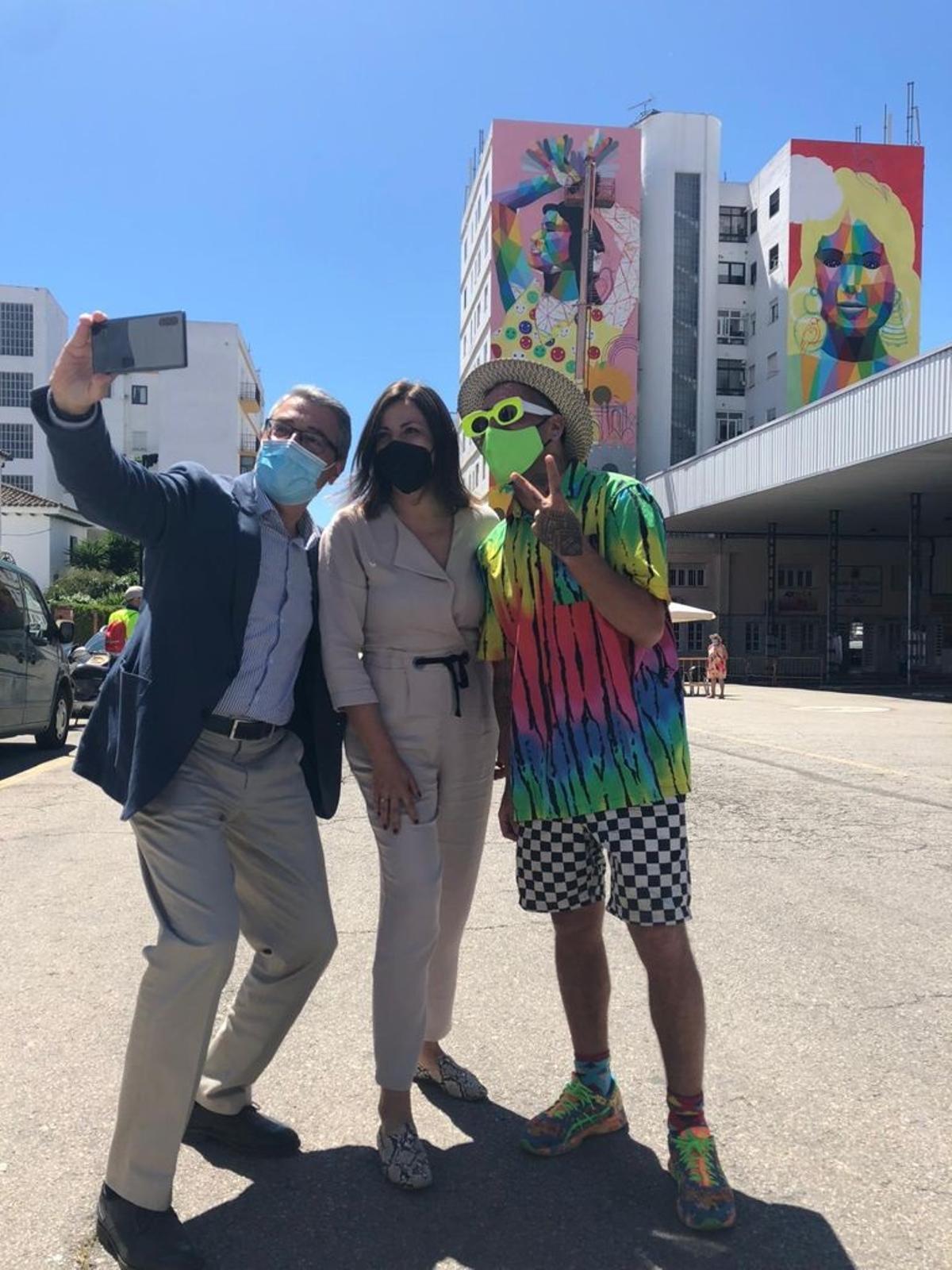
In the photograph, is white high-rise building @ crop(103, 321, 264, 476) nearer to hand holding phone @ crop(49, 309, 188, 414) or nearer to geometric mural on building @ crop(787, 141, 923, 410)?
geometric mural on building @ crop(787, 141, 923, 410)

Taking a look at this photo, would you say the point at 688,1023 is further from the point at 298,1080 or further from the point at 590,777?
the point at 298,1080

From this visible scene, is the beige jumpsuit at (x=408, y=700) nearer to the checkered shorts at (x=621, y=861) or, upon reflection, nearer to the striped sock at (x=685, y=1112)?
the checkered shorts at (x=621, y=861)

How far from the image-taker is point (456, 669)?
2.91 metres

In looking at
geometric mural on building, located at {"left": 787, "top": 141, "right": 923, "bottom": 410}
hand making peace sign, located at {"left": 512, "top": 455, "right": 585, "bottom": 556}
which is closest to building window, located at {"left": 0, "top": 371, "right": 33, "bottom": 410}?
geometric mural on building, located at {"left": 787, "top": 141, "right": 923, "bottom": 410}

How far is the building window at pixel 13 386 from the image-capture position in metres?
71.8

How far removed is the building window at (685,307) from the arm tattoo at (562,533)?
6733 centimetres

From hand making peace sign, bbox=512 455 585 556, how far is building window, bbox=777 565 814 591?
140 ft

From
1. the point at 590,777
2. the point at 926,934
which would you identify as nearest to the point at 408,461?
the point at 590,777

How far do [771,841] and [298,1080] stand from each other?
4.66 meters

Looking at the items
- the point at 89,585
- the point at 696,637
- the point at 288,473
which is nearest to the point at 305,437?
the point at 288,473

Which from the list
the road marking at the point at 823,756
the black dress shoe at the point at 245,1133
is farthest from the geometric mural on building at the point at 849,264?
the black dress shoe at the point at 245,1133

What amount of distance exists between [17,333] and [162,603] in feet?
261

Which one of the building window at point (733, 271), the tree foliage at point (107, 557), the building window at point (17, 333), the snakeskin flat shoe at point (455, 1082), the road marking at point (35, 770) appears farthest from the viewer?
the building window at point (17, 333)

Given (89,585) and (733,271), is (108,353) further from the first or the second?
(733,271)
